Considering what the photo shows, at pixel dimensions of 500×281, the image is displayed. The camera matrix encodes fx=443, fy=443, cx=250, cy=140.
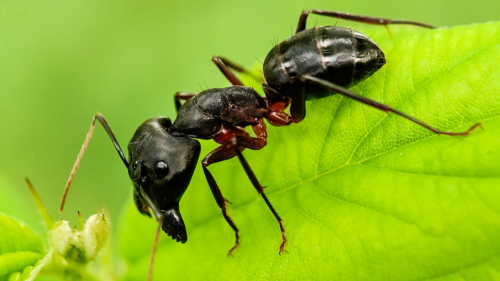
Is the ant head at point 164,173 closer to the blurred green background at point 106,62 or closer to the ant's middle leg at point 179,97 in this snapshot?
the ant's middle leg at point 179,97

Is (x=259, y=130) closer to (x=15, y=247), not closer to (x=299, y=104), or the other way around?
(x=299, y=104)

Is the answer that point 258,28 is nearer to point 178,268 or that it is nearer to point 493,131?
point 178,268

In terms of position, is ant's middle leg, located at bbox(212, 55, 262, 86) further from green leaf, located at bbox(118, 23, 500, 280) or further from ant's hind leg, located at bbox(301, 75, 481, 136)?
ant's hind leg, located at bbox(301, 75, 481, 136)

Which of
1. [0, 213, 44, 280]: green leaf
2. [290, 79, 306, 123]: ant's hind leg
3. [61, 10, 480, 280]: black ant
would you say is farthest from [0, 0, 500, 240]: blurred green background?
[0, 213, 44, 280]: green leaf

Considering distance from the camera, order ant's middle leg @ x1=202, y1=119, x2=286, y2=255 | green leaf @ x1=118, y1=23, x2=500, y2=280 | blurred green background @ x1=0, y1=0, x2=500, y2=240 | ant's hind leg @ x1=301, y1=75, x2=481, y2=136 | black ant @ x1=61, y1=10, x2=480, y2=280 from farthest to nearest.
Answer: blurred green background @ x1=0, y1=0, x2=500, y2=240 < black ant @ x1=61, y1=10, x2=480, y2=280 < ant's middle leg @ x1=202, y1=119, x2=286, y2=255 < ant's hind leg @ x1=301, y1=75, x2=481, y2=136 < green leaf @ x1=118, y1=23, x2=500, y2=280

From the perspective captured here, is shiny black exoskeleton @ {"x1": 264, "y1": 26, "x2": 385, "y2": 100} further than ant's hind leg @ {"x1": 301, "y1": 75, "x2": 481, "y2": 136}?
Yes

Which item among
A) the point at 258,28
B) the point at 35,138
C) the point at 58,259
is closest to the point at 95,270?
the point at 58,259

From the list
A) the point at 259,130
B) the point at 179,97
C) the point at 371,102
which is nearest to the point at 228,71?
the point at 179,97
